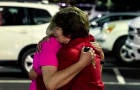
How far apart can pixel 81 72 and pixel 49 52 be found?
0.76 feet

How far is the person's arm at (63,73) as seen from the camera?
3.40 metres

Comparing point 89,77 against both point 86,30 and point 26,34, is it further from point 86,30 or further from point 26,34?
point 26,34

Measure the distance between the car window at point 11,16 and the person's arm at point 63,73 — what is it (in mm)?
9076

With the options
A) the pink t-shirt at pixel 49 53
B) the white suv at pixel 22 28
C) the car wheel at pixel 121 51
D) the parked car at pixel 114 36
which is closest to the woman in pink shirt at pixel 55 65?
the pink t-shirt at pixel 49 53

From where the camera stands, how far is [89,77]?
11.3 ft

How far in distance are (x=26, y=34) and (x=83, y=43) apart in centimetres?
883

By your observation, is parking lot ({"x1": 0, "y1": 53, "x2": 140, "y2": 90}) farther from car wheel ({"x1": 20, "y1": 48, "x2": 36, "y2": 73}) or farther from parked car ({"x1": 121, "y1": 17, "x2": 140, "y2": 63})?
parked car ({"x1": 121, "y1": 17, "x2": 140, "y2": 63})

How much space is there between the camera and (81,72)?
3.45m

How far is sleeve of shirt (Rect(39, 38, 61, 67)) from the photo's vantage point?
344 cm

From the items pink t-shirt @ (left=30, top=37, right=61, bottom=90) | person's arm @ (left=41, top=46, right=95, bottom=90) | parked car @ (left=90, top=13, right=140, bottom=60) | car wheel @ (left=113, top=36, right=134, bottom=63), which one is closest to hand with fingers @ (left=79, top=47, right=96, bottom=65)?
person's arm @ (left=41, top=46, right=95, bottom=90)

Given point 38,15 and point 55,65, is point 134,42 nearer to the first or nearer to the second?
point 38,15

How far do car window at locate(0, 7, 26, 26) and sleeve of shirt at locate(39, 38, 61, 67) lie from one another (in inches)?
354

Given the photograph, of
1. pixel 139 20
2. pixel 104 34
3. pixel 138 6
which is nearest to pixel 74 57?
pixel 139 20

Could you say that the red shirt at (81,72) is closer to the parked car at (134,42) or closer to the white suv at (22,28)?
the white suv at (22,28)
